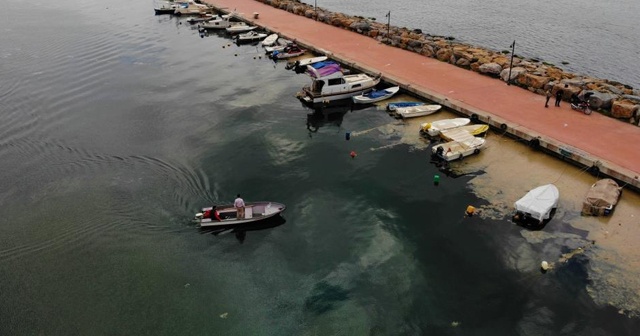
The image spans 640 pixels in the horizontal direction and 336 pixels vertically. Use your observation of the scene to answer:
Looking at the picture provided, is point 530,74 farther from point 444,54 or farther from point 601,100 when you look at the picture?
point 444,54

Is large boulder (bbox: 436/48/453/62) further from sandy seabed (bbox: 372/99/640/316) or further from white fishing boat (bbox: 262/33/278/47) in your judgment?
white fishing boat (bbox: 262/33/278/47)

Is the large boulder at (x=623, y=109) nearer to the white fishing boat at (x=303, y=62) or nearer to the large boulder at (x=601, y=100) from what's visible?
the large boulder at (x=601, y=100)

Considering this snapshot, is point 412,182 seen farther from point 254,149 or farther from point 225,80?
point 225,80

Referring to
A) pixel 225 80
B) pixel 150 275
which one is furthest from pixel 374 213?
pixel 225 80

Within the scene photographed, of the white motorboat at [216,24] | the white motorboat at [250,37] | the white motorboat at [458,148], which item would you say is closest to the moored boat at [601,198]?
Answer: the white motorboat at [458,148]

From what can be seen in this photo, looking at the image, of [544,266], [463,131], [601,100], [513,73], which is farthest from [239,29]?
[544,266]

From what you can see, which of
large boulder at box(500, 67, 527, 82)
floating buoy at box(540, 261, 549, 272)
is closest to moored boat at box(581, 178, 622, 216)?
floating buoy at box(540, 261, 549, 272)
